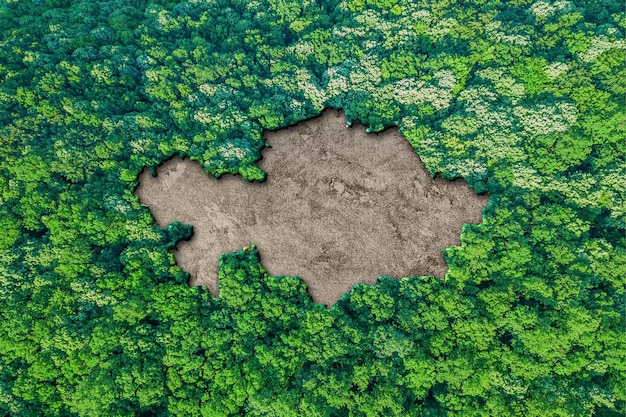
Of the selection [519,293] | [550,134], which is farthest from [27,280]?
[550,134]

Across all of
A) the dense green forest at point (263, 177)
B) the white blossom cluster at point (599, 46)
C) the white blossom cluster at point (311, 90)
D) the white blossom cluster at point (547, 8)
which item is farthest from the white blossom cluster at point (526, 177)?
the white blossom cluster at point (311, 90)

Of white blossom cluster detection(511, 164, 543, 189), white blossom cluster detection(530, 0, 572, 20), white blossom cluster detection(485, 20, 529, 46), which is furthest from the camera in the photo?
white blossom cluster detection(530, 0, 572, 20)

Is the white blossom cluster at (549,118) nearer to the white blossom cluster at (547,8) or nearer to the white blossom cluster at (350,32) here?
the white blossom cluster at (547,8)

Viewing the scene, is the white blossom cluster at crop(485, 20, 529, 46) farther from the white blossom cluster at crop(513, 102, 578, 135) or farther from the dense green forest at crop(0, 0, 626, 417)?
the white blossom cluster at crop(513, 102, 578, 135)

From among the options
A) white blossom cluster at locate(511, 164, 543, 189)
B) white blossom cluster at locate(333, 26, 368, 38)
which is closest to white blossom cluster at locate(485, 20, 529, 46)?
white blossom cluster at locate(333, 26, 368, 38)

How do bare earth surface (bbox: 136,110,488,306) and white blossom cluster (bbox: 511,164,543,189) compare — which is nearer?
white blossom cluster (bbox: 511,164,543,189)

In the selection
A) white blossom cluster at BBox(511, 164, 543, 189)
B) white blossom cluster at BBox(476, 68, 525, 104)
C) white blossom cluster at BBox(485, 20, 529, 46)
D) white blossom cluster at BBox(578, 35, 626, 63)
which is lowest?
white blossom cluster at BBox(511, 164, 543, 189)

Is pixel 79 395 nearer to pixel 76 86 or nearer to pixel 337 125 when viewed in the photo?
pixel 76 86
